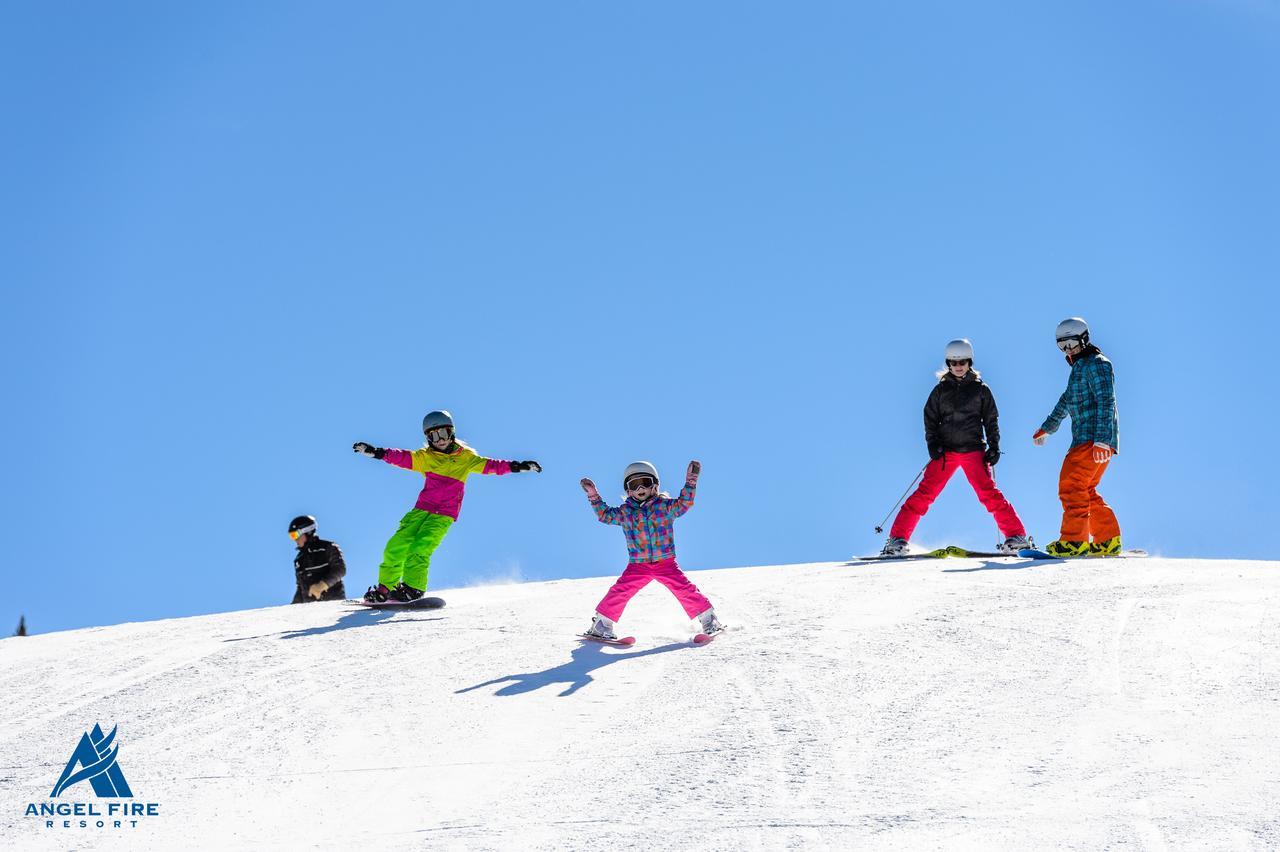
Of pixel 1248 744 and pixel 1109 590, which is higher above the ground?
pixel 1109 590

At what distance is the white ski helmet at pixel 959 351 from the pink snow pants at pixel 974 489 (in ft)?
3.03

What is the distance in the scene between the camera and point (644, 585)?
9.48m

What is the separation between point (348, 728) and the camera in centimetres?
734

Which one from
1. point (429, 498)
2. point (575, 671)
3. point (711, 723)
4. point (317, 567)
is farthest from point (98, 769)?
point (317, 567)

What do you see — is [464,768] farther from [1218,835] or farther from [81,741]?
[1218,835]

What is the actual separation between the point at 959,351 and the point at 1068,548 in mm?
2114

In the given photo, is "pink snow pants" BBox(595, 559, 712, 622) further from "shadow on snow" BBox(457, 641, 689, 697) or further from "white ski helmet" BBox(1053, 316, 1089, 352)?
"white ski helmet" BBox(1053, 316, 1089, 352)

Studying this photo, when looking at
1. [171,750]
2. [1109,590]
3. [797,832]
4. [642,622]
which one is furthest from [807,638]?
[171,750]

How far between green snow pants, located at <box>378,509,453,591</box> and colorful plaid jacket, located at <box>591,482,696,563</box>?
259 centimetres

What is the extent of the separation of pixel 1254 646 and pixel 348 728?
5363 millimetres

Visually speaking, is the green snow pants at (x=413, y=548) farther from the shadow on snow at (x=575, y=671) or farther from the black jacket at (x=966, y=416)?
the black jacket at (x=966, y=416)

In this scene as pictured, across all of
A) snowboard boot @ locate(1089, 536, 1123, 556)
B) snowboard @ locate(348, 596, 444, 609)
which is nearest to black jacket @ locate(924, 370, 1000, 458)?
snowboard boot @ locate(1089, 536, 1123, 556)

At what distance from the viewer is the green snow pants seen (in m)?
11.4

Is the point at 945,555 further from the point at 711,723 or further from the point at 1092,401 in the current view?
the point at 711,723
